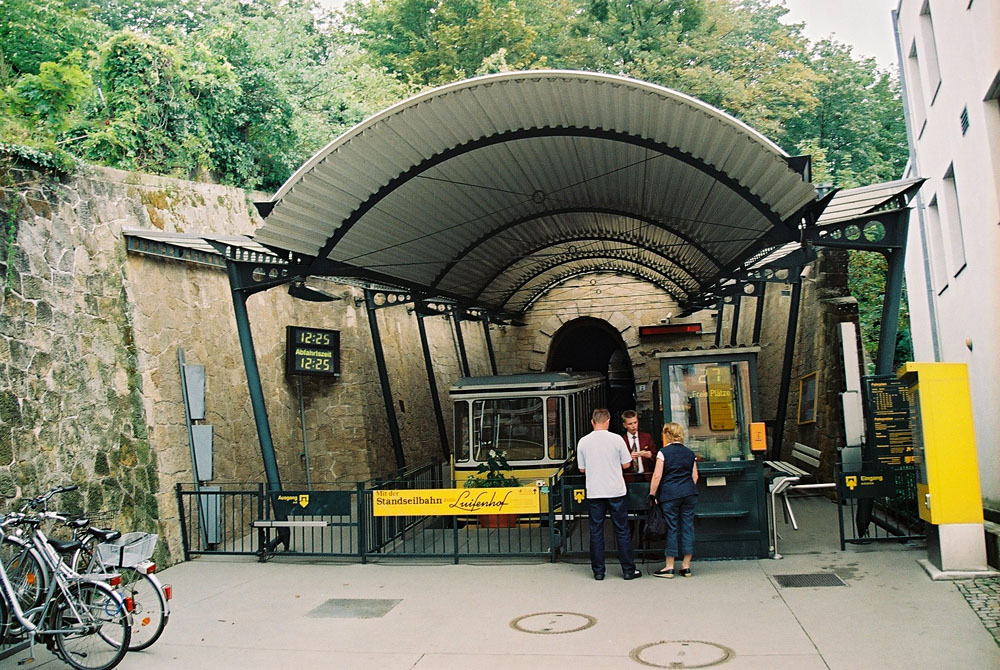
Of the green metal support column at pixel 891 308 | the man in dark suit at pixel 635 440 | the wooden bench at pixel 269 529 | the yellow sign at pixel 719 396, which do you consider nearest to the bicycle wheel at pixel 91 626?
the wooden bench at pixel 269 529

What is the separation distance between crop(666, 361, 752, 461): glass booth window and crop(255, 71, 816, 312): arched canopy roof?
2691mm

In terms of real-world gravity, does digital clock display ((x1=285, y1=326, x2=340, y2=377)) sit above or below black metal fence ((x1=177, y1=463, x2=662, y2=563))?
above

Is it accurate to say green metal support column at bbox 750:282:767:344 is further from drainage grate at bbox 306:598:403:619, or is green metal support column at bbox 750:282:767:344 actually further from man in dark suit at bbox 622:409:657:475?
drainage grate at bbox 306:598:403:619

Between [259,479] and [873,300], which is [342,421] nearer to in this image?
[259,479]

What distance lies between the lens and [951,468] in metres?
8.21


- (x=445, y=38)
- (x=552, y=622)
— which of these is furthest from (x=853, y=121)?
(x=552, y=622)

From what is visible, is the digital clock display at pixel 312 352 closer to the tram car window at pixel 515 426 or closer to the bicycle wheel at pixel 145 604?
the tram car window at pixel 515 426

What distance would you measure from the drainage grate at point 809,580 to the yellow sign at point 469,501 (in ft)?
9.44

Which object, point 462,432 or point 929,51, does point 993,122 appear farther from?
point 462,432

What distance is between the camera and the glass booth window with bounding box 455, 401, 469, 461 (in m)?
13.4

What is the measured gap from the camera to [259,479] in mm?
13578

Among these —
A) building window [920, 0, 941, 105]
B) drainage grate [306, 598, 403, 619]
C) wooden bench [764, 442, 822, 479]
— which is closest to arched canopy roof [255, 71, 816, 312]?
wooden bench [764, 442, 822, 479]

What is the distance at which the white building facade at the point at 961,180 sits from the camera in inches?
403

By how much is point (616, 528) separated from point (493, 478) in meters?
2.95
